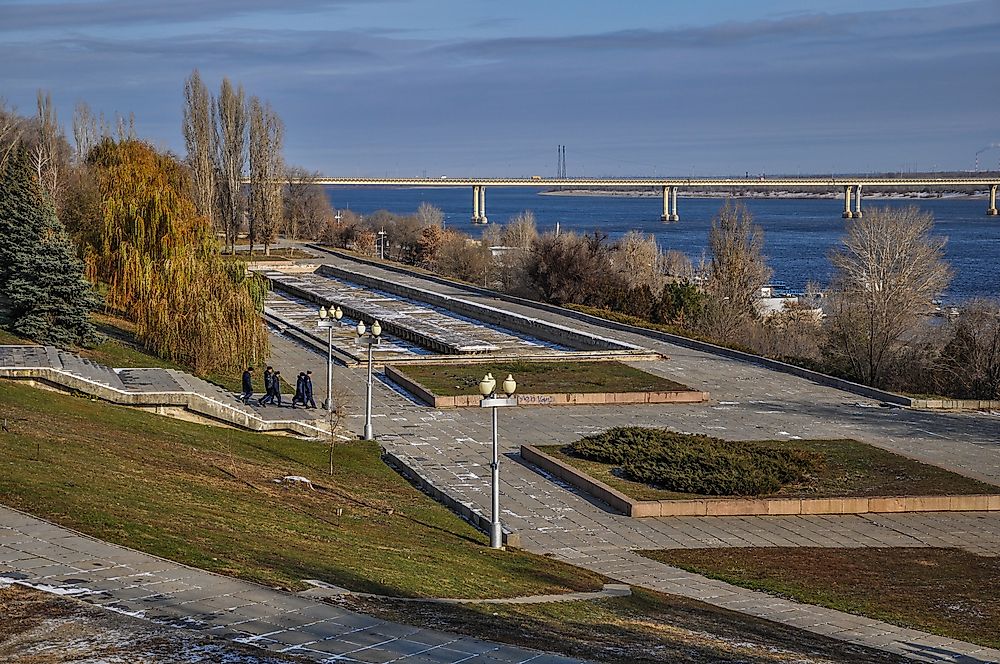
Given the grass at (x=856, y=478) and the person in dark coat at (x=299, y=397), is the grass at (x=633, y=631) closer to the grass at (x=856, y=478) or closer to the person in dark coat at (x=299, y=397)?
the grass at (x=856, y=478)

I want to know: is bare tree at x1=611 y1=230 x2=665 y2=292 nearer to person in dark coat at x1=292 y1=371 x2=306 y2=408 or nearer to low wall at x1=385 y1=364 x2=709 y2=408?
low wall at x1=385 y1=364 x2=709 y2=408

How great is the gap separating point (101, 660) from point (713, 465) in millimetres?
11729

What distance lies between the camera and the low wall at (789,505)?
16062 millimetres

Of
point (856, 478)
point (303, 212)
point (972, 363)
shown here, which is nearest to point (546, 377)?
point (856, 478)

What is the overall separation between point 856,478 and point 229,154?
42.5 meters

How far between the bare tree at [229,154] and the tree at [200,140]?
42 centimetres

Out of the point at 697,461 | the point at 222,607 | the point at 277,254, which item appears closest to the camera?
the point at 222,607

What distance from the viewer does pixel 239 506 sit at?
12.3 m

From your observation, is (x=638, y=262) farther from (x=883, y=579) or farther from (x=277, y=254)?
(x=883, y=579)

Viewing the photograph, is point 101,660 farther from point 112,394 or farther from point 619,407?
point 619,407

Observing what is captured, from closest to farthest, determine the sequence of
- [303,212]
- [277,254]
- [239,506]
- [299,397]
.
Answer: [239,506] < [299,397] < [277,254] < [303,212]

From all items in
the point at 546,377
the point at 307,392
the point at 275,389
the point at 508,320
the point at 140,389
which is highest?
the point at 140,389

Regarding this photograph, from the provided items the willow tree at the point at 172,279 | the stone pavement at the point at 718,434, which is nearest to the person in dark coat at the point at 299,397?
the stone pavement at the point at 718,434

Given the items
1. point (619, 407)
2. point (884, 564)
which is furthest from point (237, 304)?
point (884, 564)
